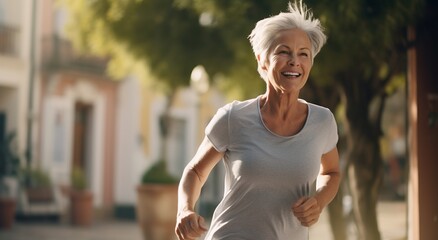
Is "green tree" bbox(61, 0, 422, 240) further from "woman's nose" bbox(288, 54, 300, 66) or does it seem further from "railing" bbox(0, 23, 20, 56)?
"railing" bbox(0, 23, 20, 56)

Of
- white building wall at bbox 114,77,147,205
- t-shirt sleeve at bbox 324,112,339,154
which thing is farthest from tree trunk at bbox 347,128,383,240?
white building wall at bbox 114,77,147,205

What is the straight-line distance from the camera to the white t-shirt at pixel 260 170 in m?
2.68

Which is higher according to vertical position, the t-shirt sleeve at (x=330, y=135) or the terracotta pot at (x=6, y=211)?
the t-shirt sleeve at (x=330, y=135)

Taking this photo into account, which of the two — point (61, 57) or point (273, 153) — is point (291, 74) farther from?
point (61, 57)

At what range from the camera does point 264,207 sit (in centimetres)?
268

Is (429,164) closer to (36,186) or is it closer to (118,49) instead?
(118,49)

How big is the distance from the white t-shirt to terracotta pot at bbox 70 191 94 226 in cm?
1830

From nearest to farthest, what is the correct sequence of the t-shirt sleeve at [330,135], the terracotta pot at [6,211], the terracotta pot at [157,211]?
the t-shirt sleeve at [330,135]
the terracotta pot at [157,211]
the terracotta pot at [6,211]

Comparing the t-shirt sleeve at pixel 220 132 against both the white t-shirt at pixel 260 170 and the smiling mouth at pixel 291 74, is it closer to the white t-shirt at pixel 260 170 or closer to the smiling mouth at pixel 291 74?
the white t-shirt at pixel 260 170

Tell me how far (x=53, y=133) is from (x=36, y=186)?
2.38m

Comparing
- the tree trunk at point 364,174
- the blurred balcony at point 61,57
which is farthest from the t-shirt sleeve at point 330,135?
the blurred balcony at point 61,57

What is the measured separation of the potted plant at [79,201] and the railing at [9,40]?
3.45 m

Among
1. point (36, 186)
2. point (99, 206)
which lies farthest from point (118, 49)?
point (99, 206)

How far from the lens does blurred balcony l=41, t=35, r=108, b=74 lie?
22.0 meters
